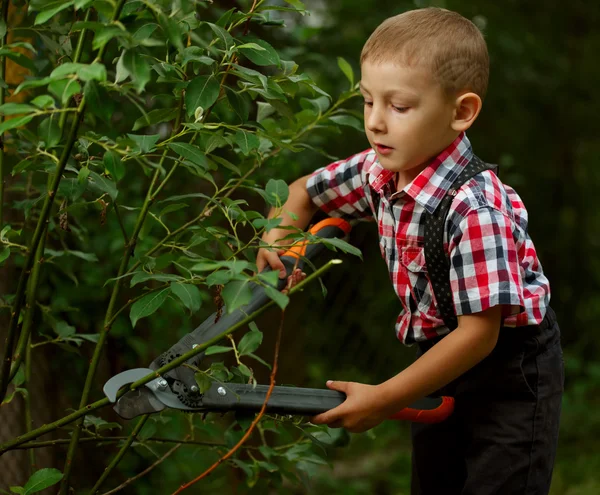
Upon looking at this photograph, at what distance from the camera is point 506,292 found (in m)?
1.63

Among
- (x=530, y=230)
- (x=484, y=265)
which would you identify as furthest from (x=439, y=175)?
(x=530, y=230)

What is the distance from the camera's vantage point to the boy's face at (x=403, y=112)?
66.8 inches

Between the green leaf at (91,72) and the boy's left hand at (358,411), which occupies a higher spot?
the green leaf at (91,72)

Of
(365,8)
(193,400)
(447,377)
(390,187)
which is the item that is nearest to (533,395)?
(447,377)

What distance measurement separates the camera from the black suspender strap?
68.4 inches

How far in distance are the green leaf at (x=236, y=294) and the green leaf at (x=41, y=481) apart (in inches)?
23.8

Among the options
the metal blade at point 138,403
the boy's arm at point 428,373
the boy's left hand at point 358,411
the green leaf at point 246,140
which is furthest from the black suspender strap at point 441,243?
the metal blade at point 138,403

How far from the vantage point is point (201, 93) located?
1.52m

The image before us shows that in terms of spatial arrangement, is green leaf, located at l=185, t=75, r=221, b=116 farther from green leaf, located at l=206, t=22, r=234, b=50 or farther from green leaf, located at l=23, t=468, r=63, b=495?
green leaf, located at l=23, t=468, r=63, b=495

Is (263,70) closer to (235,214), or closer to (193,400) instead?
(235,214)

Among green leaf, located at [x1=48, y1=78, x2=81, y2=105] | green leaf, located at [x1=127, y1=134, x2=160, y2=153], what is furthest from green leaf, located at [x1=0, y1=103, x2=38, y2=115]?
green leaf, located at [x1=127, y1=134, x2=160, y2=153]

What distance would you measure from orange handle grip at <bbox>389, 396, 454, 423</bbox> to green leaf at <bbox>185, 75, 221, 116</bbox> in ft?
2.41

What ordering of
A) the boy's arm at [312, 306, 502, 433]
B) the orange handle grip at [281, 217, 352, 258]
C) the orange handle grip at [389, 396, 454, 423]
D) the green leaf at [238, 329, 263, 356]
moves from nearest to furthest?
the green leaf at [238, 329, 263, 356] < the boy's arm at [312, 306, 502, 433] < the orange handle grip at [389, 396, 454, 423] < the orange handle grip at [281, 217, 352, 258]

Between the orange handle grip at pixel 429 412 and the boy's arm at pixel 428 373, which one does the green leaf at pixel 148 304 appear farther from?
the orange handle grip at pixel 429 412
